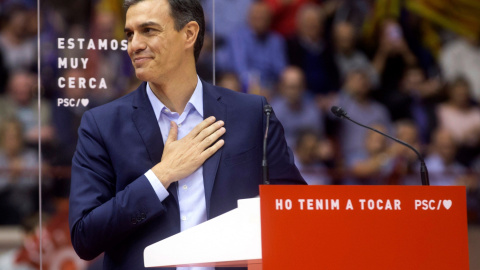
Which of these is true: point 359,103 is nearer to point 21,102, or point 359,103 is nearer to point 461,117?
point 461,117

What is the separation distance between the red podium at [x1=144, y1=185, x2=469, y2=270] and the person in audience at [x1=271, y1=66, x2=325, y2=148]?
408 centimetres

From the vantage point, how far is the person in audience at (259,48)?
6.32 metres

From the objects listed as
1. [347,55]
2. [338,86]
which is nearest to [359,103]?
[338,86]

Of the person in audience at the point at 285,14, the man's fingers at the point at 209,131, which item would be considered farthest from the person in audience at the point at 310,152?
the man's fingers at the point at 209,131

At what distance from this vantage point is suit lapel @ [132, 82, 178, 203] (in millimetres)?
2324

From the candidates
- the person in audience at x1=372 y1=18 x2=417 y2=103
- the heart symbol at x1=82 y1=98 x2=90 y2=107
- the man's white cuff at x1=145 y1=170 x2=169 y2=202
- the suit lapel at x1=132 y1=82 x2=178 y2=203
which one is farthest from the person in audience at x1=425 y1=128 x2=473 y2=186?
the man's white cuff at x1=145 y1=170 x2=169 y2=202

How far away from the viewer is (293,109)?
6168 mm

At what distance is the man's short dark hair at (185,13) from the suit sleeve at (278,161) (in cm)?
37

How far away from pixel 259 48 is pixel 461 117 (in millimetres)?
1959

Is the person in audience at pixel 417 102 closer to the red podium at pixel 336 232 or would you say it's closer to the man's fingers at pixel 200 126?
the man's fingers at pixel 200 126

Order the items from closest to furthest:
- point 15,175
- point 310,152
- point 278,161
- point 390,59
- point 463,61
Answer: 1. point 278,161
2. point 15,175
3. point 310,152
4. point 390,59
5. point 463,61

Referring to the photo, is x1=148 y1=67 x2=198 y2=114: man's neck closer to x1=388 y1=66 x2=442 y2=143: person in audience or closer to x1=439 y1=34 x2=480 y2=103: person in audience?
x1=388 y1=66 x2=442 y2=143: person in audience

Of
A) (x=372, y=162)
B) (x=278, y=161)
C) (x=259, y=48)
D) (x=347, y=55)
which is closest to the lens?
(x=278, y=161)

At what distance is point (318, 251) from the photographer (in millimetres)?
1936
